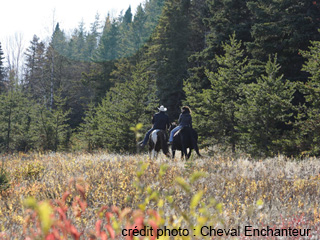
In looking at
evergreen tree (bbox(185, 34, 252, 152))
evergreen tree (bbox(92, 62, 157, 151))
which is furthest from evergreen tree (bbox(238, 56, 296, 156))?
evergreen tree (bbox(92, 62, 157, 151))

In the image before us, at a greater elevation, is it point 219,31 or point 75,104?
point 219,31

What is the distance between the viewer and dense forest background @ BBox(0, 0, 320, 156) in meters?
15.1

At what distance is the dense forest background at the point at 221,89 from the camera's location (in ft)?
49.4

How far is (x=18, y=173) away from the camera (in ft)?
28.4

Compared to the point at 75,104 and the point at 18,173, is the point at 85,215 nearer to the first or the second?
the point at 18,173

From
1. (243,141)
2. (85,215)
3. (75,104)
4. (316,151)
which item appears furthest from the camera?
(75,104)

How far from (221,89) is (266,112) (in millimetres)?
4090

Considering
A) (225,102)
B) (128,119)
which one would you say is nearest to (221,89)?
(225,102)

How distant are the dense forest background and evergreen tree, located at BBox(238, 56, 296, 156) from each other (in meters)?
0.05

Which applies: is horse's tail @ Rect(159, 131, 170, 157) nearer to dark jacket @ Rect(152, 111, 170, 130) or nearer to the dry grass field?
dark jacket @ Rect(152, 111, 170, 130)

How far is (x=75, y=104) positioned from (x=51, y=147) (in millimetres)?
27323

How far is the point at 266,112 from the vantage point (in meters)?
15.1

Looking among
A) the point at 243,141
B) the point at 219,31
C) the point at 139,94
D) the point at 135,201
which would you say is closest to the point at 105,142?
the point at 139,94

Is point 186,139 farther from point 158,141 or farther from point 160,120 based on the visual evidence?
point 160,120
